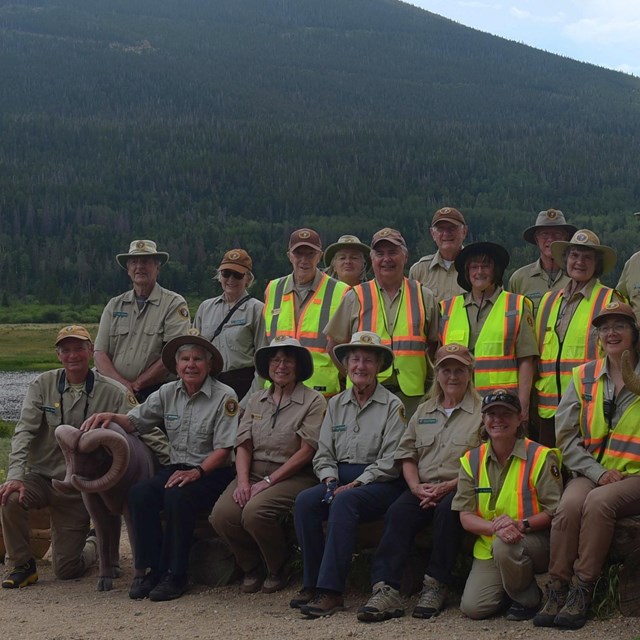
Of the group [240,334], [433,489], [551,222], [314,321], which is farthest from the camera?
[551,222]

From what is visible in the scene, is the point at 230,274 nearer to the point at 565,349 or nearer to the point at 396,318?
the point at 396,318

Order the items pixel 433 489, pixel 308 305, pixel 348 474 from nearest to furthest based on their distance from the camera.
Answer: pixel 433 489, pixel 348 474, pixel 308 305

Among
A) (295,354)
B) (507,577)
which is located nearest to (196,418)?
(295,354)

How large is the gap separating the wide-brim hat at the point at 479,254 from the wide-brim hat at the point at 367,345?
105cm

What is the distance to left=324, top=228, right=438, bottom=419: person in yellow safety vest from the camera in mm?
9328

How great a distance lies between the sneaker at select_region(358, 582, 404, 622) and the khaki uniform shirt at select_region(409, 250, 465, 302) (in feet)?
10.3

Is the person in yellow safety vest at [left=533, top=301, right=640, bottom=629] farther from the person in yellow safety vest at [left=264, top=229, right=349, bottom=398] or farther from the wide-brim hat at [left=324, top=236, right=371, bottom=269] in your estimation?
the wide-brim hat at [left=324, top=236, right=371, bottom=269]

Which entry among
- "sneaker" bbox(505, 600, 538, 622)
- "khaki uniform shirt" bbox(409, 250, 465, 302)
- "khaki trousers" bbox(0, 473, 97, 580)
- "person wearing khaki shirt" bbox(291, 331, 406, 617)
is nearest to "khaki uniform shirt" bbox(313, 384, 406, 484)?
"person wearing khaki shirt" bbox(291, 331, 406, 617)

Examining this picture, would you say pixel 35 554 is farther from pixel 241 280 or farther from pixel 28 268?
pixel 28 268

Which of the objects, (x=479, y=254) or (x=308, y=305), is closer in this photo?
(x=479, y=254)

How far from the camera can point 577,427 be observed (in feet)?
26.2

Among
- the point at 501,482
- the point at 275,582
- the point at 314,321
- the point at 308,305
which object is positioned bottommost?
the point at 275,582

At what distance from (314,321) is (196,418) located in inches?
54.8

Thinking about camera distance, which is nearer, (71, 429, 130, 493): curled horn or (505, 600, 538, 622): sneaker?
(505, 600, 538, 622): sneaker
